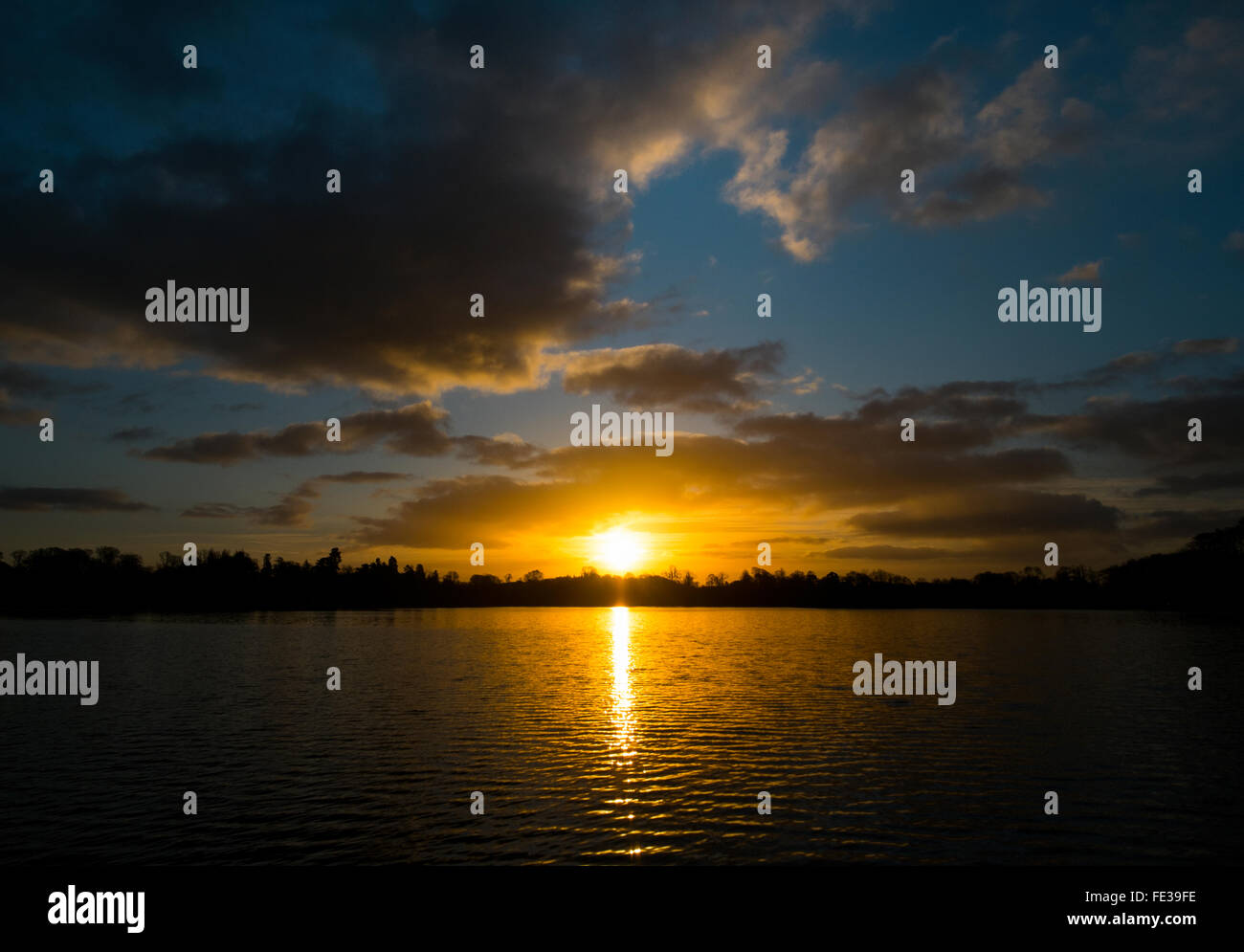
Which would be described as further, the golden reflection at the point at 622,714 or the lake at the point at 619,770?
the golden reflection at the point at 622,714

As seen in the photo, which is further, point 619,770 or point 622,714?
point 622,714

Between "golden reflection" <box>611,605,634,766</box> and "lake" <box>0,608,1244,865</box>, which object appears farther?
"golden reflection" <box>611,605,634,766</box>

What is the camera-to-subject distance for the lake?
26672 mm

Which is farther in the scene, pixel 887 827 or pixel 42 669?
pixel 42 669

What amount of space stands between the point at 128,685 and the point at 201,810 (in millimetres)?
49327

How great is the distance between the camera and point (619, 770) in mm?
37781

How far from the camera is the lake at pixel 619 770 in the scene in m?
26.7
